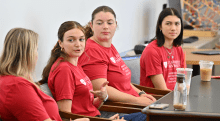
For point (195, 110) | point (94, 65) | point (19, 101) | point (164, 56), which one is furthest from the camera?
point (164, 56)

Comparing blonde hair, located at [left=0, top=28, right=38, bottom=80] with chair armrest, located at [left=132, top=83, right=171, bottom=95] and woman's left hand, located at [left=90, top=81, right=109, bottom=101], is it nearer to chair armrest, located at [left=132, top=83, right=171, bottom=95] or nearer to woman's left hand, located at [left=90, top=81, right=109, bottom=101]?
woman's left hand, located at [left=90, top=81, right=109, bottom=101]

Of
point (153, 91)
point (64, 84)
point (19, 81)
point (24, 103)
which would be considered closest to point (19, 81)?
point (19, 81)

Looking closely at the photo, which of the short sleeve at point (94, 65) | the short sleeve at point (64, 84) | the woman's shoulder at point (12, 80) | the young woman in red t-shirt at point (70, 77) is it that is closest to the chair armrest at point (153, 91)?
the short sleeve at point (94, 65)

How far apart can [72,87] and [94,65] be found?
0.41 metres

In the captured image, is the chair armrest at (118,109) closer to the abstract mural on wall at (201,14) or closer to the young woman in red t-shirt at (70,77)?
the young woman in red t-shirt at (70,77)

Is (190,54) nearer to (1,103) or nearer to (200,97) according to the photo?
(200,97)

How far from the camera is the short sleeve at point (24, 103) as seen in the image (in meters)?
1.39

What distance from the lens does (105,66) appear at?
226 centimetres

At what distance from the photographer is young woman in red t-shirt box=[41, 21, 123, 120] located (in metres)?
1.83

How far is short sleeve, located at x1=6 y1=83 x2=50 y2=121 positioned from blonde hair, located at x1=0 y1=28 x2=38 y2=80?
68 mm

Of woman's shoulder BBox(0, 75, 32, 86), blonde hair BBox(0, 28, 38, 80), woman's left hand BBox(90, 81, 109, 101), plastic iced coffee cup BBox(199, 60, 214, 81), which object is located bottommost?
woman's left hand BBox(90, 81, 109, 101)

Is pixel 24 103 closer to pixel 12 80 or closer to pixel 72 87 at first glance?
pixel 12 80

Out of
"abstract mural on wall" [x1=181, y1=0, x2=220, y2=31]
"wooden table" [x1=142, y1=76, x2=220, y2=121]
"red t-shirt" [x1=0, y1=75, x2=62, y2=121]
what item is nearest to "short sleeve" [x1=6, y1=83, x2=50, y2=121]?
"red t-shirt" [x1=0, y1=75, x2=62, y2=121]

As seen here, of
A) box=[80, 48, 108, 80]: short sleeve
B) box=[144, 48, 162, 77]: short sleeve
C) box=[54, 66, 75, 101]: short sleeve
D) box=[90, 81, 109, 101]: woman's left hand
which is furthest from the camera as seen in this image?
box=[144, 48, 162, 77]: short sleeve
